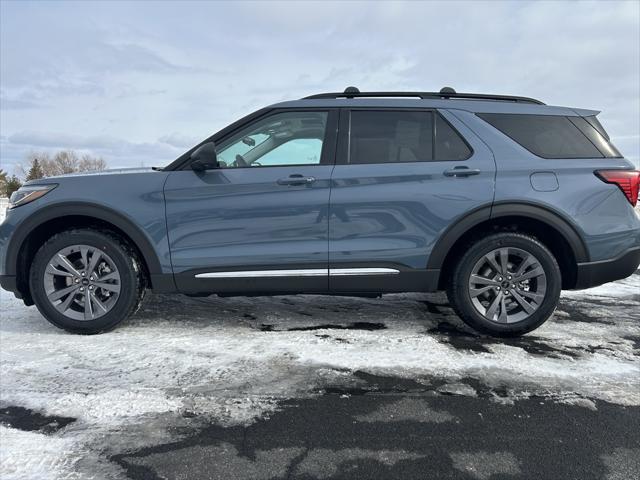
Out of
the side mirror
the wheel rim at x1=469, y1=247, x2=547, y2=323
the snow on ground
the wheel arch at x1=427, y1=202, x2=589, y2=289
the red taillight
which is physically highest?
the side mirror

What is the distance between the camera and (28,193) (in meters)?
3.59

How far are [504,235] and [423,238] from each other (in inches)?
24.7

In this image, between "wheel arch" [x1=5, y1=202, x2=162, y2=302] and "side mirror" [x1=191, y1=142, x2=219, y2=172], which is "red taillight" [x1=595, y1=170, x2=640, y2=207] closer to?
"side mirror" [x1=191, y1=142, x2=219, y2=172]

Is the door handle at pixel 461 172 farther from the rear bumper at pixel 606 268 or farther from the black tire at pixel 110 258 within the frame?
the black tire at pixel 110 258

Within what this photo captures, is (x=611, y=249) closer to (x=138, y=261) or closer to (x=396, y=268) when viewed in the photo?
(x=396, y=268)

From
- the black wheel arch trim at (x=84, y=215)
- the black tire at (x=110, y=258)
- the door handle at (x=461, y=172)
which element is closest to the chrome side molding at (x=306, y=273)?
the black wheel arch trim at (x=84, y=215)

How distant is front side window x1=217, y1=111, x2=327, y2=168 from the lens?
141 inches

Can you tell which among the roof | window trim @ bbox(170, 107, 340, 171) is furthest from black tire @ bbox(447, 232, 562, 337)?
window trim @ bbox(170, 107, 340, 171)

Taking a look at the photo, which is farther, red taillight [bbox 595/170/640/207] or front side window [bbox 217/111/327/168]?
front side window [bbox 217/111/327/168]

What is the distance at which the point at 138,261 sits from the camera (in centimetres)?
364

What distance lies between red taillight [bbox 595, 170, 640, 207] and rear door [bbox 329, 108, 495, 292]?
2.74 feet

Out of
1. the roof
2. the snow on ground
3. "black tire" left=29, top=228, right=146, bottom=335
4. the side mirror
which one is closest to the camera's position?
the snow on ground

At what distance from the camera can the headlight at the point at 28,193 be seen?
3.55 metres

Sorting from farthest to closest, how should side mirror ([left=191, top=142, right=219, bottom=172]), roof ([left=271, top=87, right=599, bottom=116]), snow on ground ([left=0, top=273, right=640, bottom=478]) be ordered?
roof ([left=271, top=87, right=599, bottom=116]), side mirror ([left=191, top=142, right=219, bottom=172]), snow on ground ([left=0, top=273, right=640, bottom=478])
